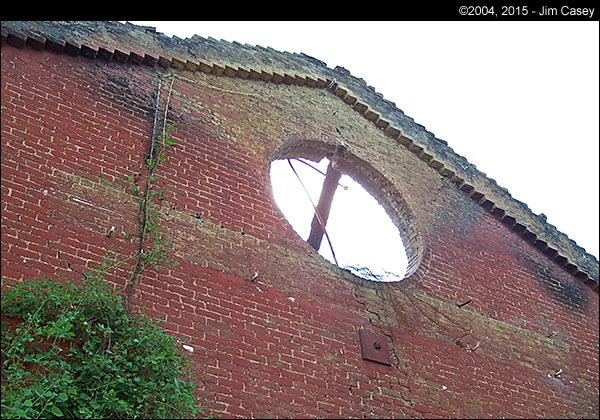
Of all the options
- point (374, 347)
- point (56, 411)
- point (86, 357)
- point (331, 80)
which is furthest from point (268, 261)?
point (331, 80)

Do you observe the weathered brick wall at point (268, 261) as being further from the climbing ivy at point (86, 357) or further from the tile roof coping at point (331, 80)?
the climbing ivy at point (86, 357)

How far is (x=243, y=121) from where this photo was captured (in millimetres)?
7879

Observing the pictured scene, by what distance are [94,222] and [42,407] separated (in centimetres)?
193

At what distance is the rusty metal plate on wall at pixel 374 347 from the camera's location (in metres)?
6.40

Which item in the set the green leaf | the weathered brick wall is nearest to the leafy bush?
the green leaf

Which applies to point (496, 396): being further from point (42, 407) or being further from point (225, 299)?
point (42, 407)

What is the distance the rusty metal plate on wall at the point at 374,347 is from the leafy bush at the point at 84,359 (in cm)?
205

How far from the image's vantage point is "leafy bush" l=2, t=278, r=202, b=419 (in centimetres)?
Answer: 439

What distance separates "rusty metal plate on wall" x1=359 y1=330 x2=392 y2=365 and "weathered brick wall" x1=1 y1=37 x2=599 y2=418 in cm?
8

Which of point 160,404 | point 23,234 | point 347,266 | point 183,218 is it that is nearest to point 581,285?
point 347,266

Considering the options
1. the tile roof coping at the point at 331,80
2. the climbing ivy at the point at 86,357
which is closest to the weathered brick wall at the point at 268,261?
the tile roof coping at the point at 331,80

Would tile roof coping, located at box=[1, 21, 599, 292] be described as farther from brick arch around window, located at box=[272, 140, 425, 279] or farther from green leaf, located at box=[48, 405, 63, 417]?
green leaf, located at box=[48, 405, 63, 417]

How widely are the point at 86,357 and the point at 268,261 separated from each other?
231cm

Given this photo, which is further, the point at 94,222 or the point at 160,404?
the point at 94,222
